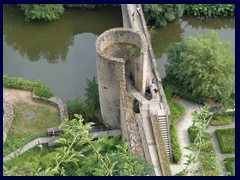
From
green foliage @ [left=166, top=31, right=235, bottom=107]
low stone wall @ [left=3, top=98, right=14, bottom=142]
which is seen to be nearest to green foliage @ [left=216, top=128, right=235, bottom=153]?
green foliage @ [left=166, top=31, right=235, bottom=107]

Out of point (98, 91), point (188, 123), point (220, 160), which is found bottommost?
point (220, 160)

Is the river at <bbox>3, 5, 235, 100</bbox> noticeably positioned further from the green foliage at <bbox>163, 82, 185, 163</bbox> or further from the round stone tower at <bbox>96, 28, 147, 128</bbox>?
the round stone tower at <bbox>96, 28, 147, 128</bbox>

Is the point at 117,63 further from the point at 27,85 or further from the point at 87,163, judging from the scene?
the point at 27,85

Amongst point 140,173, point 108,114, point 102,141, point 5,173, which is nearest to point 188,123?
point 108,114

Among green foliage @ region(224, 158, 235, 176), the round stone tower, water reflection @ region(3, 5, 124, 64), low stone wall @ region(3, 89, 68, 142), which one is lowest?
green foliage @ region(224, 158, 235, 176)

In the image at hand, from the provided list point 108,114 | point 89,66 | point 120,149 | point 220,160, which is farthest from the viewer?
point 89,66

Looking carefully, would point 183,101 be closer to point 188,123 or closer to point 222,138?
point 188,123

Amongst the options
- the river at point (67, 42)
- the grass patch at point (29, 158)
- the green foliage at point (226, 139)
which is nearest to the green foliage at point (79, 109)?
the river at point (67, 42)
